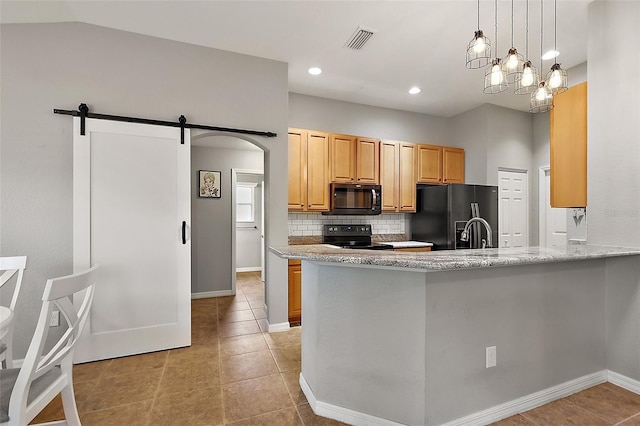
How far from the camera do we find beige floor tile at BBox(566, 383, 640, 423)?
1.88 m

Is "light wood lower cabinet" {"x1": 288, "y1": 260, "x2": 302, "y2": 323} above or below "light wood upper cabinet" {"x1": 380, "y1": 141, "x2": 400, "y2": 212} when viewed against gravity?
below

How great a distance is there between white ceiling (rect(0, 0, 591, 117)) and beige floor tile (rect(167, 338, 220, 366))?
2894 millimetres

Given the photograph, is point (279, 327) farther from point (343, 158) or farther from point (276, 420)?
point (343, 158)

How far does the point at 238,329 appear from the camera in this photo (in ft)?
11.2

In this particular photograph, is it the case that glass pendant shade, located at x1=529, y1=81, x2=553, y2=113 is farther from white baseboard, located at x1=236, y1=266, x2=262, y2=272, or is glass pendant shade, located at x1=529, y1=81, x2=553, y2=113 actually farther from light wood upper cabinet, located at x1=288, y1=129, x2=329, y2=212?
white baseboard, located at x1=236, y1=266, x2=262, y2=272

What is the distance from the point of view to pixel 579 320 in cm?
215

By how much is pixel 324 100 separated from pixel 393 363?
364cm

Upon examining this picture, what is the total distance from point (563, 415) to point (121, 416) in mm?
2682

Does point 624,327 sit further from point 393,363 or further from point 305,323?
point 305,323

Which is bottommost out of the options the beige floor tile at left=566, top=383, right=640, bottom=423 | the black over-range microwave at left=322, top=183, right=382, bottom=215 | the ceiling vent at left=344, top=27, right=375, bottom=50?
the beige floor tile at left=566, top=383, right=640, bottom=423

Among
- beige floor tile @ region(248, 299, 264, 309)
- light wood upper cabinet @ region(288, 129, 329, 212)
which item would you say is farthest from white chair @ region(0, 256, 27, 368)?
beige floor tile @ region(248, 299, 264, 309)

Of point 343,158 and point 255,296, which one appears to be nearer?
point 343,158

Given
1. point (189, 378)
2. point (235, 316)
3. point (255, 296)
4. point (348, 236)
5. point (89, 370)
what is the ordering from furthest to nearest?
1. point (255, 296)
2. point (348, 236)
3. point (235, 316)
4. point (89, 370)
5. point (189, 378)

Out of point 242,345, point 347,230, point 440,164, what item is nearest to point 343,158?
point 347,230
